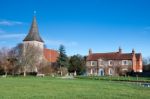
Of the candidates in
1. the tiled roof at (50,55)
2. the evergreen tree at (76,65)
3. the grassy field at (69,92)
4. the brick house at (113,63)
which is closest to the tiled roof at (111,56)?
the brick house at (113,63)

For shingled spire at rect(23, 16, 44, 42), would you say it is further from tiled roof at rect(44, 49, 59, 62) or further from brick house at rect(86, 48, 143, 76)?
brick house at rect(86, 48, 143, 76)

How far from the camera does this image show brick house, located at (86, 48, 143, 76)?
9259cm

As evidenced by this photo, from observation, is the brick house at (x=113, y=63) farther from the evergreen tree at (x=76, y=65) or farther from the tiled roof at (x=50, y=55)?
the tiled roof at (x=50, y=55)

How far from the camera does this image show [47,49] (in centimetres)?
11181

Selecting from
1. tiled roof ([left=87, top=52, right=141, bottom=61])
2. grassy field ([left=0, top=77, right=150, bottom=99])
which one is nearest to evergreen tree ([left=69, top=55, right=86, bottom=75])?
tiled roof ([left=87, top=52, right=141, bottom=61])

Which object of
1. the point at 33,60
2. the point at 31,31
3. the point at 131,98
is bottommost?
the point at 131,98

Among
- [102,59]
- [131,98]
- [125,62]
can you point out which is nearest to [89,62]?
[102,59]

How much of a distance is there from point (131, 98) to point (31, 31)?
88077 millimetres

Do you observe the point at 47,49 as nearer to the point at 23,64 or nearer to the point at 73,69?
the point at 73,69


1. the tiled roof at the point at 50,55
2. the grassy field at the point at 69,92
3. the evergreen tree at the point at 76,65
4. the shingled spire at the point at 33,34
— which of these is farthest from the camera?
the tiled roof at the point at 50,55

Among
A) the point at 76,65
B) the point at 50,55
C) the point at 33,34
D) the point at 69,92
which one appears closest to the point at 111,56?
the point at 76,65

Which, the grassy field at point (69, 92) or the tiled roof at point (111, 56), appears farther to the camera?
the tiled roof at point (111, 56)

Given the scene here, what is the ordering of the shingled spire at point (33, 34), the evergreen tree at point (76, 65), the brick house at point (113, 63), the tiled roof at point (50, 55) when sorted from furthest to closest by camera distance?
the tiled roof at point (50, 55), the shingled spire at point (33, 34), the evergreen tree at point (76, 65), the brick house at point (113, 63)

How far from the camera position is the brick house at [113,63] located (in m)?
92.6
